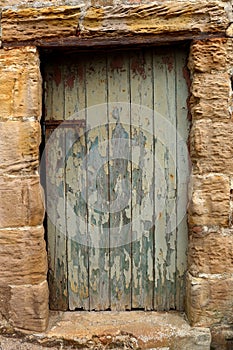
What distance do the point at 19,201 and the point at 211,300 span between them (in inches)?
55.7

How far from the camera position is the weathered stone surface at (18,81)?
268 cm

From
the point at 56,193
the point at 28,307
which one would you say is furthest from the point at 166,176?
the point at 28,307

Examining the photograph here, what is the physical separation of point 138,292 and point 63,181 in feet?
3.17

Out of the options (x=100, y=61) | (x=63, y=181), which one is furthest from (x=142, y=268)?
(x=100, y=61)

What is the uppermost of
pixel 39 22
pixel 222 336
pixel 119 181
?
pixel 39 22

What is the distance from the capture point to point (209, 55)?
2656 millimetres

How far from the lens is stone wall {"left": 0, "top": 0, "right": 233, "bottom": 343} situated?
8.66ft

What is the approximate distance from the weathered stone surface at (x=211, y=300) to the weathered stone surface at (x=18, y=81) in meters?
1.58

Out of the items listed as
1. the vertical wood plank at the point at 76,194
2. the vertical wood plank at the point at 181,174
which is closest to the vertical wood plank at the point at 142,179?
the vertical wood plank at the point at 181,174

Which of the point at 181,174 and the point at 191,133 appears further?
the point at 181,174

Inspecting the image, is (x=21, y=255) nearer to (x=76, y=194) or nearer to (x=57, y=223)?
(x=57, y=223)

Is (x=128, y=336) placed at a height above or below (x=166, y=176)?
below

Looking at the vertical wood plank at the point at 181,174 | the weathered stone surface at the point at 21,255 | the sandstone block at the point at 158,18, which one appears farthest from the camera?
the vertical wood plank at the point at 181,174

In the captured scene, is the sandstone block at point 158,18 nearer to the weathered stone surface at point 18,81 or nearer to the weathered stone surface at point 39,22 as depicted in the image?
the weathered stone surface at point 39,22
